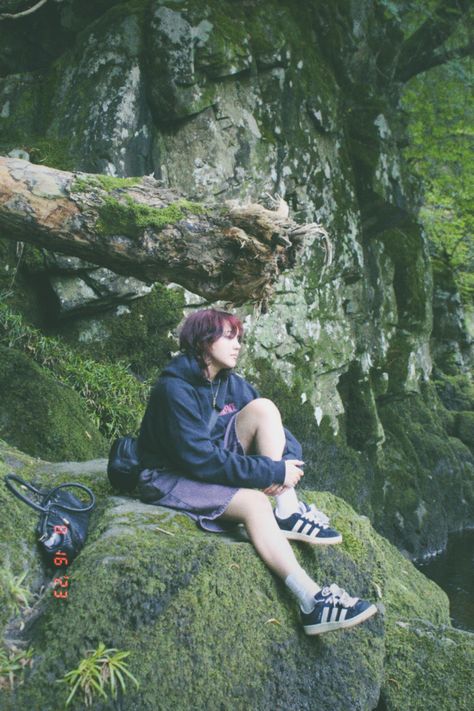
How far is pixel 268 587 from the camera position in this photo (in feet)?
11.9

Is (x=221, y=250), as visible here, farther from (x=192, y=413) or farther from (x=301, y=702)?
(x=301, y=702)

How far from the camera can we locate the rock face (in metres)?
8.50

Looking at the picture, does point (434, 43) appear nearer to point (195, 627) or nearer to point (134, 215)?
point (134, 215)

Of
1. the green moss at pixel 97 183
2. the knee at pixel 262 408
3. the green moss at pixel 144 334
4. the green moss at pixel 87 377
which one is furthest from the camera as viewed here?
the green moss at pixel 144 334

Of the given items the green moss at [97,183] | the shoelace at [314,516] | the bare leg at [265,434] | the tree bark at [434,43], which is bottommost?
the shoelace at [314,516]

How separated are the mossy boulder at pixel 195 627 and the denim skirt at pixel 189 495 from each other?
8 cm

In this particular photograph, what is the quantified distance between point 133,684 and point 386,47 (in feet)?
41.0

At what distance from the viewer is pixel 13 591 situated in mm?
3104

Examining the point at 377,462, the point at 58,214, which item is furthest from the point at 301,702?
the point at 377,462

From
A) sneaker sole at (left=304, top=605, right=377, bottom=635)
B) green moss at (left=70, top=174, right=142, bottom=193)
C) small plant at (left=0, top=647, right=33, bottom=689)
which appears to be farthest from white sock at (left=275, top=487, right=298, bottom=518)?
green moss at (left=70, top=174, right=142, bottom=193)

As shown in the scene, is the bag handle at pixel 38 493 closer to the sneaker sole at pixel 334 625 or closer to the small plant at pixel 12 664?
the small plant at pixel 12 664

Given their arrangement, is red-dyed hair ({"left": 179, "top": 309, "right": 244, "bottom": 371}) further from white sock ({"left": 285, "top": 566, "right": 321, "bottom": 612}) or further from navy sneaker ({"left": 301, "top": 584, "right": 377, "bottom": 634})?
navy sneaker ({"left": 301, "top": 584, "right": 377, "bottom": 634})

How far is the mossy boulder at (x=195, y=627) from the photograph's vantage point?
2.97m

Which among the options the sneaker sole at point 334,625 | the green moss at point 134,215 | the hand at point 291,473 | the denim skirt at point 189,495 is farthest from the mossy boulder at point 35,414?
the sneaker sole at point 334,625
